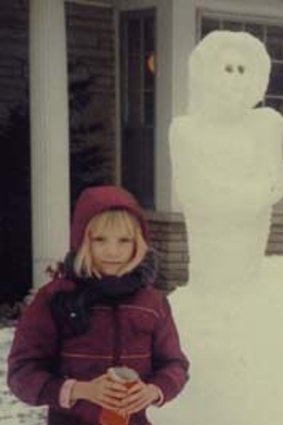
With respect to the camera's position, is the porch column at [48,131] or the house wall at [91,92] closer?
the porch column at [48,131]

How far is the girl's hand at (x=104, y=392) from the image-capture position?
2357mm

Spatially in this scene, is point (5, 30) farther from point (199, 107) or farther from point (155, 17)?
point (199, 107)

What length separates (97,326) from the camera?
8.20ft

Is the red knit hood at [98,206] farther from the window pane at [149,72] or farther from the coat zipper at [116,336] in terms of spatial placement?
the window pane at [149,72]

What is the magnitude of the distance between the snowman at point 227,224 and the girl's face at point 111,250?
1.43m

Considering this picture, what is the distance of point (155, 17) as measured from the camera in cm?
877

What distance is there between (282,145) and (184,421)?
4.22 ft

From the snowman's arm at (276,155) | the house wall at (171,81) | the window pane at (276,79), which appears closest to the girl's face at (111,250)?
the snowman's arm at (276,155)

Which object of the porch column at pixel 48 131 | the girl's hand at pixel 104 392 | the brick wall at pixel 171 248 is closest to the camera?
the girl's hand at pixel 104 392

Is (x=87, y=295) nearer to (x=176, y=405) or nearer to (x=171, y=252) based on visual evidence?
(x=176, y=405)

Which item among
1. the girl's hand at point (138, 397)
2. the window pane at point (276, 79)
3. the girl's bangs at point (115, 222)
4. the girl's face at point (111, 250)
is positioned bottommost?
the girl's hand at point (138, 397)

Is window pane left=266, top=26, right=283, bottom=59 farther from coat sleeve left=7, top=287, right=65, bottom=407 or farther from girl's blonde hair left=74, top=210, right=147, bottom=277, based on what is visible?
coat sleeve left=7, top=287, right=65, bottom=407

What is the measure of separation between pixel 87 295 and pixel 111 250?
141 mm

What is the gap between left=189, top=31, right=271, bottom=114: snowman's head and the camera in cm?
404
